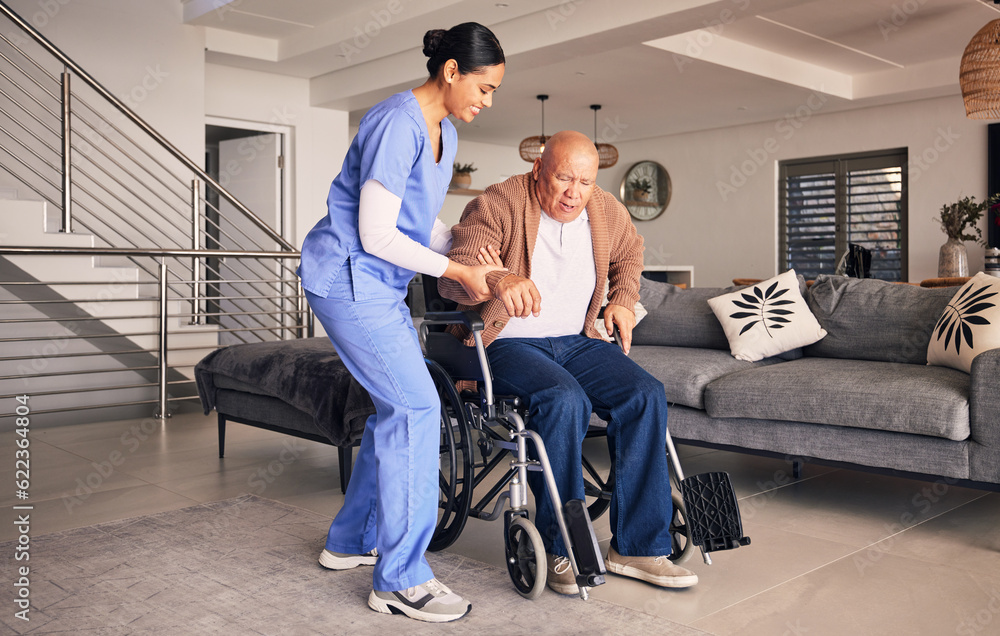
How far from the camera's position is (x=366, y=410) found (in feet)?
9.34

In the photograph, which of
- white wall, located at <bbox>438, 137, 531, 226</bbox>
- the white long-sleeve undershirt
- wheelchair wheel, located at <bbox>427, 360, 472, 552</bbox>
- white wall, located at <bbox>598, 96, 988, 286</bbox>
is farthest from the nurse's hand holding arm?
white wall, located at <bbox>438, 137, 531, 226</bbox>

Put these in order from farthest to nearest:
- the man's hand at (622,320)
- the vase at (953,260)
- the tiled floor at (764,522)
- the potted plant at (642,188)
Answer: the potted plant at (642,188)
the vase at (953,260)
the man's hand at (622,320)
the tiled floor at (764,522)

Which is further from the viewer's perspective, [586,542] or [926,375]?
[926,375]

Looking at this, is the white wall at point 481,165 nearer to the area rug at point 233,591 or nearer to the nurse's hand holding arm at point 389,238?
the area rug at point 233,591

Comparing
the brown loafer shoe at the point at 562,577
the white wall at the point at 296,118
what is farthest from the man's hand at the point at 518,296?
the white wall at the point at 296,118

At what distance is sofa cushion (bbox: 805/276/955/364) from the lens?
10.3 ft

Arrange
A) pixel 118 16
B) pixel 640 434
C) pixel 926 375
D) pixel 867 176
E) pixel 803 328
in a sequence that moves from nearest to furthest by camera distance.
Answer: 1. pixel 640 434
2. pixel 926 375
3. pixel 803 328
4. pixel 118 16
5. pixel 867 176

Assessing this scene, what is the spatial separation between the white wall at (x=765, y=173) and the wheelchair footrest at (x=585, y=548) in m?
7.39

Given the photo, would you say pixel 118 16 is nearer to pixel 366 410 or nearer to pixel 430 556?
pixel 366 410

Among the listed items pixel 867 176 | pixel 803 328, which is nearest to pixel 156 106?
pixel 803 328

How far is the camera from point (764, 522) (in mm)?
2639

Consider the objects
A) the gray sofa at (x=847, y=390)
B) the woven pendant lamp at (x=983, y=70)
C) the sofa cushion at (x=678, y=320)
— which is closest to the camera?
the gray sofa at (x=847, y=390)

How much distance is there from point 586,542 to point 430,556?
25.7 inches

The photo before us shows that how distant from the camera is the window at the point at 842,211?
332 inches
